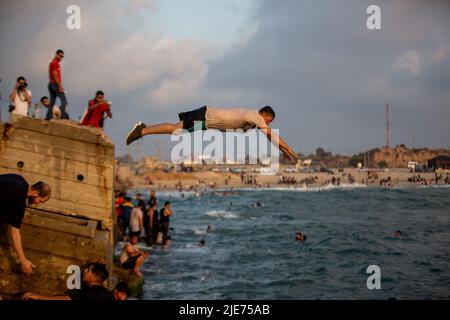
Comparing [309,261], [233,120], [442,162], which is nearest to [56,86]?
[233,120]

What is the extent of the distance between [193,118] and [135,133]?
3.29 ft

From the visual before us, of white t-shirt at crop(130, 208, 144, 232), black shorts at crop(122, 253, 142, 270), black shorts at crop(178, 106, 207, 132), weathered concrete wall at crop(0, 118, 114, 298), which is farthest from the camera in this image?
white t-shirt at crop(130, 208, 144, 232)

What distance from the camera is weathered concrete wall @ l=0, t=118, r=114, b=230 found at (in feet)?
37.1

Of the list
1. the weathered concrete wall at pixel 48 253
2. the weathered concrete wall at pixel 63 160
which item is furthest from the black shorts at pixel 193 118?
the weathered concrete wall at pixel 63 160

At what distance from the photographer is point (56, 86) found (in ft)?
42.5

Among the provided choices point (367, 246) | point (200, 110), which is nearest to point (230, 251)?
point (367, 246)

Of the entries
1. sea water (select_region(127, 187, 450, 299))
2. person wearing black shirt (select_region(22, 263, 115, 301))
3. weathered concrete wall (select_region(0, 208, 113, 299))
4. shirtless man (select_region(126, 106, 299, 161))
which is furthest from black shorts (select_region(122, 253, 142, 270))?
shirtless man (select_region(126, 106, 299, 161))

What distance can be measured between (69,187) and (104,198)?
2.66ft

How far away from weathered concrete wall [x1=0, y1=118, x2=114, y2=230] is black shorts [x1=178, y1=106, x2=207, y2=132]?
251 inches

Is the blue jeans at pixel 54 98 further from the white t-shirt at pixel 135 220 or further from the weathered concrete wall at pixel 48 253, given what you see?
the white t-shirt at pixel 135 220

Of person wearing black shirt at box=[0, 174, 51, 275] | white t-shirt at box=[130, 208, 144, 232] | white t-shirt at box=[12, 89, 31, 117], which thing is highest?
white t-shirt at box=[12, 89, 31, 117]

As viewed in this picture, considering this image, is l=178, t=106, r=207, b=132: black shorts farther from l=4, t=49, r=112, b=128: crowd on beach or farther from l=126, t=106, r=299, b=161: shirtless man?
l=4, t=49, r=112, b=128: crowd on beach

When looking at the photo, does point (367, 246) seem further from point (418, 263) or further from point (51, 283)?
point (51, 283)

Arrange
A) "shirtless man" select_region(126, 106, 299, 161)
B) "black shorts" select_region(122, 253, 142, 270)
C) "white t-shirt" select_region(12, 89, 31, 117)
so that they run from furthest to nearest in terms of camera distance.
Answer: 1. "black shorts" select_region(122, 253, 142, 270)
2. "white t-shirt" select_region(12, 89, 31, 117)
3. "shirtless man" select_region(126, 106, 299, 161)
